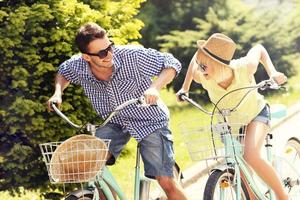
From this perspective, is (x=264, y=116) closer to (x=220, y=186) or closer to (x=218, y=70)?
(x=218, y=70)

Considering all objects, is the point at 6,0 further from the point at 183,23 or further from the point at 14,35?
the point at 183,23

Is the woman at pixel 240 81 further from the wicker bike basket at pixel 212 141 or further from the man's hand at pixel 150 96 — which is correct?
the man's hand at pixel 150 96

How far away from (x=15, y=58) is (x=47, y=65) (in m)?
0.25

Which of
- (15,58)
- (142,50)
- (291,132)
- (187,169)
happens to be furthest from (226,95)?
(291,132)

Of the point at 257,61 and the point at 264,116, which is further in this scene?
the point at 264,116

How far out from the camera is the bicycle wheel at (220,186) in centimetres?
555

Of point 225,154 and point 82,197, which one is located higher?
point 82,197

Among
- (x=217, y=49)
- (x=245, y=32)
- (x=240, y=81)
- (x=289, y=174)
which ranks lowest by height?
(x=245, y=32)

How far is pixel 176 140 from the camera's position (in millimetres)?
10914

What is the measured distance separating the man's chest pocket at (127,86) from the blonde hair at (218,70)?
0.57m

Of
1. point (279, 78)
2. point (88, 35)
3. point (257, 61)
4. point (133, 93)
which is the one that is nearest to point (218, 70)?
point (257, 61)

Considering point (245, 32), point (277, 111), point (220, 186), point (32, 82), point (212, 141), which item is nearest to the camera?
point (212, 141)

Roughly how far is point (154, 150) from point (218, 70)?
2.46ft

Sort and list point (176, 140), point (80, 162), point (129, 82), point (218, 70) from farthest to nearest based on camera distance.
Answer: point (176, 140) → point (218, 70) → point (129, 82) → point (80, 162)
